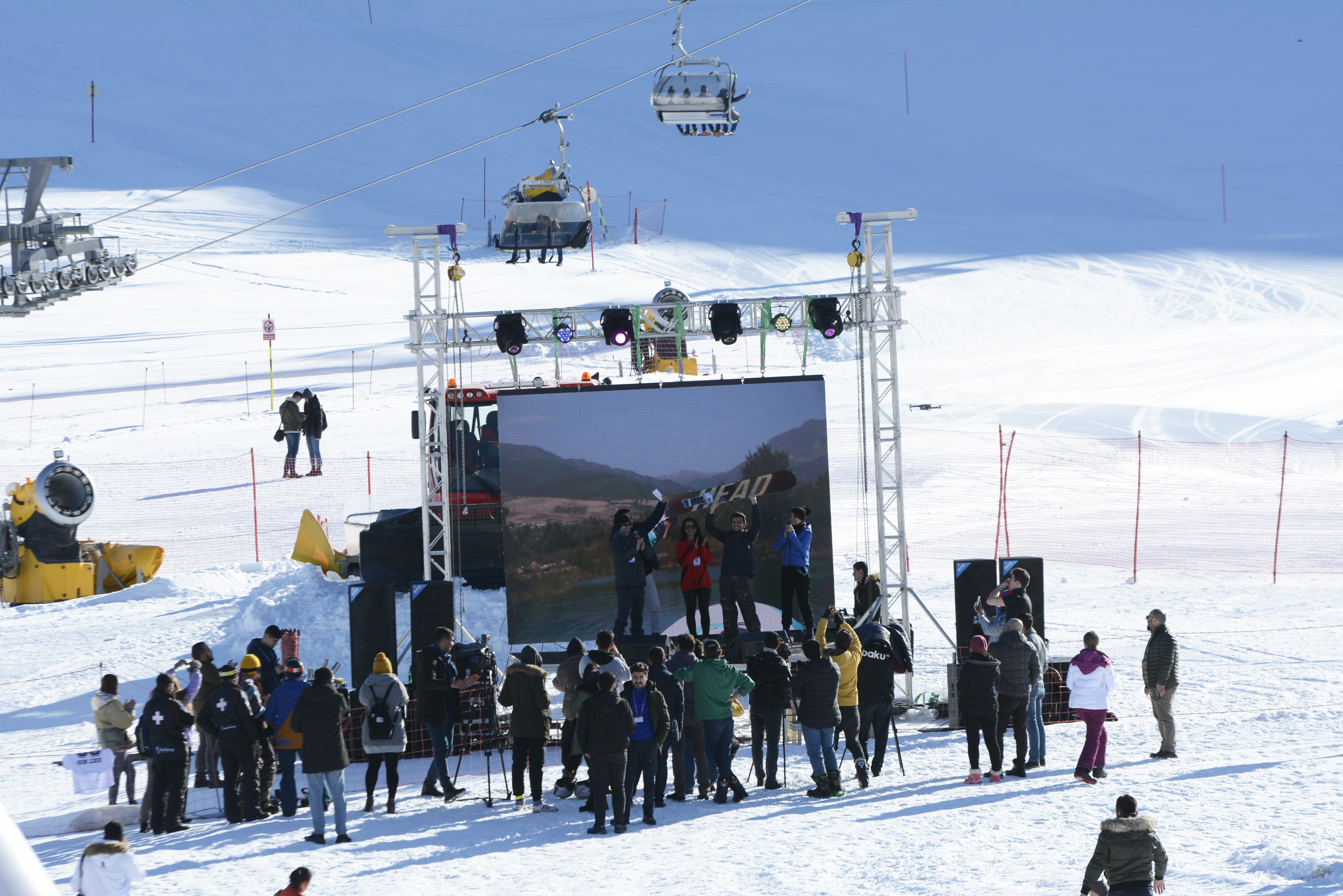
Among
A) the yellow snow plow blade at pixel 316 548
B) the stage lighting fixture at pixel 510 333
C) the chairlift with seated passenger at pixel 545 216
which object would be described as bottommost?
the yellow snow plow blade at pixel 316 548

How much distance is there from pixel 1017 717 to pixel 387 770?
4.63 m

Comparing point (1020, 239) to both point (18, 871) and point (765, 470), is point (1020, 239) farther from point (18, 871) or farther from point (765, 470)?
point (18, 871)

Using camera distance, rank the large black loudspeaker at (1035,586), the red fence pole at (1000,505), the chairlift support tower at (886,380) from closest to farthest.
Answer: the large black loudspeaker at (1035,586) < the chairlift support tower at (886,380) < the red fence pole at (1000,505)

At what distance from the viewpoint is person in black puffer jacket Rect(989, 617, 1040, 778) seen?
1038 centimetres

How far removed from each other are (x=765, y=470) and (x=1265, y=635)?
576 centimetres

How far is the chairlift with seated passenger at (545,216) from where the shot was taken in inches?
981

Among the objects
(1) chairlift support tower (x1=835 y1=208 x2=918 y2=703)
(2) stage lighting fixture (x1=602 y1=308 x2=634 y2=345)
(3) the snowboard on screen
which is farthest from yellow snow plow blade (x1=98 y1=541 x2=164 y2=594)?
(1) chairlift support tower (x1=835 y1=208 x2=918 y2=703)

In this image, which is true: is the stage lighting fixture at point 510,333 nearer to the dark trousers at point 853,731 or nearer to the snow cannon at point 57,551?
the dark trousers at point 853,731

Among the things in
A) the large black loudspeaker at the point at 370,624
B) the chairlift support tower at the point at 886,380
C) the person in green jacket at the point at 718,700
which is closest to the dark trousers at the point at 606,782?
the person in green jacket at the point at 718,700

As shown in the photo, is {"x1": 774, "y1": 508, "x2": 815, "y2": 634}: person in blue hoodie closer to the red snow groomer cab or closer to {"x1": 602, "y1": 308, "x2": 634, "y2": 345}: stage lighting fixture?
{"x1": 602, "y1": 308, "x2": 634, "y2": 345}: stage lighting fixture

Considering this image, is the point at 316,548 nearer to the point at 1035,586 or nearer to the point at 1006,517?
the point at 1035,586

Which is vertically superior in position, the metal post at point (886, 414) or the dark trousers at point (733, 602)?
the metal post at point (886, 414)

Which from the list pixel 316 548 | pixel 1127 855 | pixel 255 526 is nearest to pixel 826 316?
pixel 316 548

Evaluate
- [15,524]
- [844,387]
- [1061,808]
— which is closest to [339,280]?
[844,387]
